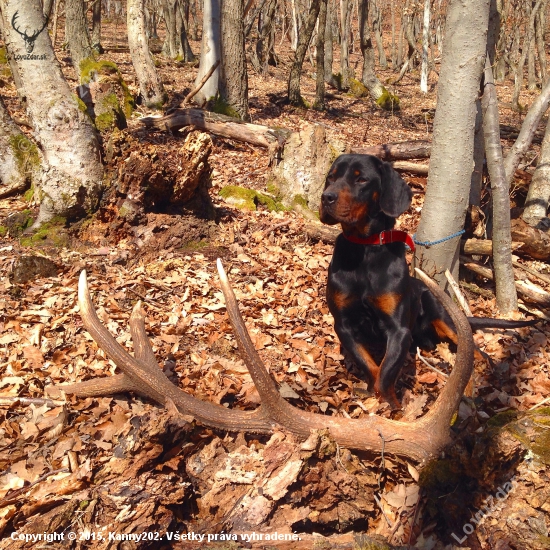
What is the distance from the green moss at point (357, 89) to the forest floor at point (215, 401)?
14.0m

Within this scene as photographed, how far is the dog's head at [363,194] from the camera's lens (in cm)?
352

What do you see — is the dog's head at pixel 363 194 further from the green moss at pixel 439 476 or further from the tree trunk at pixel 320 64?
the tree trunk at pixel 320 64

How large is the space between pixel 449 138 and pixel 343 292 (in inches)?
70.4

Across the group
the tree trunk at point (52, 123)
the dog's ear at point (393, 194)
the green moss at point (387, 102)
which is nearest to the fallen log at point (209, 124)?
the tree trunk at point (52, 123)

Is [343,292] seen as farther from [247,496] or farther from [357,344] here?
[247,496]

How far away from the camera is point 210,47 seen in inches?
436

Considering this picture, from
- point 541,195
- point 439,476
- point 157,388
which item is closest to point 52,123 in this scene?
point 157,388

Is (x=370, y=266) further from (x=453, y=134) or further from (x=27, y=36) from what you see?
(x=27, y=36)

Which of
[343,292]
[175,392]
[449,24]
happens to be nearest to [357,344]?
[343,292]

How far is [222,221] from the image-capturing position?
6184 mm

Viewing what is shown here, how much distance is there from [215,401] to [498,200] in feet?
10.8

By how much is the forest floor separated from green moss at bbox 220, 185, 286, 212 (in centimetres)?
17

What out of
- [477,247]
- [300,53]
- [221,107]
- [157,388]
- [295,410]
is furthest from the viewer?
[300,53]

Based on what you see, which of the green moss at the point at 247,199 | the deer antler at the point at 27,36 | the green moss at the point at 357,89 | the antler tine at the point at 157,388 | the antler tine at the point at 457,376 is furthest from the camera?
the green moss at the point at 357,89
